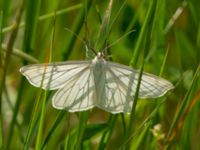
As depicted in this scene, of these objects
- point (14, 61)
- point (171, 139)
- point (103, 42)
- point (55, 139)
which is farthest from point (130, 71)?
point (14, 61)

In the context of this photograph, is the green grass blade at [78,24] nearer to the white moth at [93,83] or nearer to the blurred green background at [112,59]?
the blurred green background at [112,59]

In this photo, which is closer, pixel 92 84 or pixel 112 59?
pixel 92 84

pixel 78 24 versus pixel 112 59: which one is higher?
pixel 78 24

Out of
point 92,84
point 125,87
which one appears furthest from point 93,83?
point 125,87

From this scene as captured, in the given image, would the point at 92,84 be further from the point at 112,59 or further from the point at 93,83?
the point at 112,59

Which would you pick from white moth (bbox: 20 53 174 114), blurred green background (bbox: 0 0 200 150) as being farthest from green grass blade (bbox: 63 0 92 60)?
white moth (bbox: 20 53 174 114)

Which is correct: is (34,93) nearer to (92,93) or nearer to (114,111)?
(92,93)

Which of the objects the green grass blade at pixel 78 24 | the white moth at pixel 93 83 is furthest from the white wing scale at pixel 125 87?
the green grass blade at pixel 78 24
